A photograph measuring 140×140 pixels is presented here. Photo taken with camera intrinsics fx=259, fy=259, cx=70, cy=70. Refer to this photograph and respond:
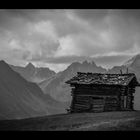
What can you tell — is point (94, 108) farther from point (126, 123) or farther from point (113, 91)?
point (126, 123)

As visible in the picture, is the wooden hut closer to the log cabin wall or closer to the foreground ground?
the log cabin wall

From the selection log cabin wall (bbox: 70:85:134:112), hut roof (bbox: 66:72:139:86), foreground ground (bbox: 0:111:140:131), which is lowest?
foreground ground (bbox: 0:111:140:131)

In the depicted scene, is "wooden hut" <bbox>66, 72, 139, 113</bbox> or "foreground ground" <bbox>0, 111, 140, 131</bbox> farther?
"wooden hut" <bbox>66, 72, 139, 113</bbox>

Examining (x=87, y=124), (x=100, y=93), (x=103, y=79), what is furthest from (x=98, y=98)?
(x=87, y=124)

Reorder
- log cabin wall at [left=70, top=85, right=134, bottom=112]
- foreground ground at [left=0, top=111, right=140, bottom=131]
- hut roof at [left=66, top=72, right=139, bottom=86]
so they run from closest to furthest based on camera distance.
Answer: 1. foreground ground at [left=0, top=111, right=140, bottom=131]
2. log cabin wall at [left=70, top=85, right=134, bottom=112]
3. hut roof at [left=66, top=72, right=139, bottom=86]

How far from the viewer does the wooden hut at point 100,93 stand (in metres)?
26.5

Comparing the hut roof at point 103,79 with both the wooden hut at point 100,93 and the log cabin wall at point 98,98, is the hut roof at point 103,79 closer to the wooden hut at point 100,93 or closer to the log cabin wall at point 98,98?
the wooden hut at point 100,93

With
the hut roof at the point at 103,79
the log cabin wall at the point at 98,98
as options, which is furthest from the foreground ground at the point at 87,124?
the hut roof at the point at 103,79

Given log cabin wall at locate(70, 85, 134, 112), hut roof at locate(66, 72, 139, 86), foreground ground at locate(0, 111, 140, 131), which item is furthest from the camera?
hut roof at locate(66, 72, 139, 86)

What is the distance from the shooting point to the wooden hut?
26.5m

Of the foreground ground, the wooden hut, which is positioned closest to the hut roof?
the wooden hut
